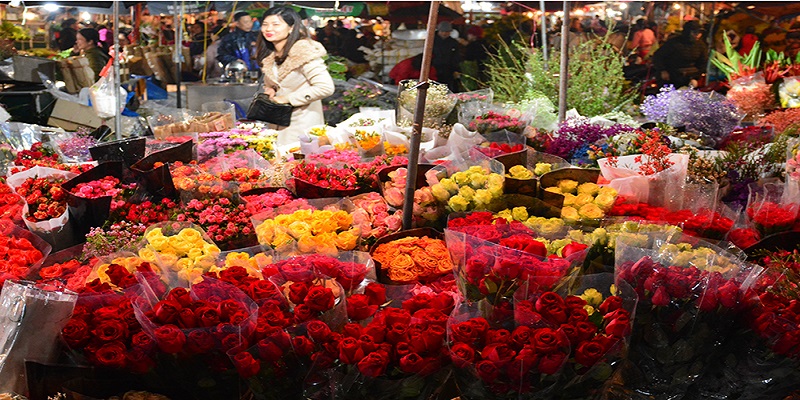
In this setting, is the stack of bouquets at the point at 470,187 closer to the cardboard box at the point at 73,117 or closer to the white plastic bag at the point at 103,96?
the white plastic bag at the point at 103,96

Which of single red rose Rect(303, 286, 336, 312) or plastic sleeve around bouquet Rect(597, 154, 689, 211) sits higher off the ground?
plastic sleeve around bouquet Rect(597, 154, 689, 211)

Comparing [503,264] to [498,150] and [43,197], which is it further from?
[43,197]

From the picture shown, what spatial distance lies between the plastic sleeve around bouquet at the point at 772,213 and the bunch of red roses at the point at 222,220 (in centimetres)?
188

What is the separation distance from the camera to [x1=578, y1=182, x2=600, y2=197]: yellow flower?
2986 mm

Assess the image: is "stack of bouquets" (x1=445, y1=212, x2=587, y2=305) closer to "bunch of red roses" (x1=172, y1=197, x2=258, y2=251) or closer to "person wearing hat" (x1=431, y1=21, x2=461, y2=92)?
"bunch of red roses" (x1=172, y1=197, x2=258, y2=251)

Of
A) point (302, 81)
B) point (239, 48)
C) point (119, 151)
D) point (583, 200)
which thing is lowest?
point (583, 200)

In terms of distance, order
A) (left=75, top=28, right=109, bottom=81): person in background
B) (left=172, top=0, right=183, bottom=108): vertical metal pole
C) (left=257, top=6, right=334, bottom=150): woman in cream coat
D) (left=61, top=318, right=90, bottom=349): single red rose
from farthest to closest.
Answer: (left=75, top=28, right=109, bottom=81): person in background
(left=172, top=0, right=183, bottom=108): vertical metal pole
(left=257, top=6, right=334, bottom=150): woman in cream coat
(left=61, top=318, right=90, bottom=349): single red rose

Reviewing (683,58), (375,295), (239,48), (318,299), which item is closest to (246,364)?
(318,299)

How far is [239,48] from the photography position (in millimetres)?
9336

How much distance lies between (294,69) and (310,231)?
410 cm

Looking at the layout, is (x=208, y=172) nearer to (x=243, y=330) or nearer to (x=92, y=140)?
(x=92, y=140)

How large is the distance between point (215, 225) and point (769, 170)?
260cm

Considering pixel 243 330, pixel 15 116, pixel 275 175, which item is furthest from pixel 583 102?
pixel 243 330

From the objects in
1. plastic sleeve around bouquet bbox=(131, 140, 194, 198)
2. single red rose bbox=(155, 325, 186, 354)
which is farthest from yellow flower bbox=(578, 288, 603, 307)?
plastic sleeve around bouquet bbox=(131, 140, 194, 198)
